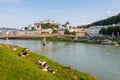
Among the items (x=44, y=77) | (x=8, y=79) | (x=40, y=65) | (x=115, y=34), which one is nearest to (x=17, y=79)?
(x=8, y=79)

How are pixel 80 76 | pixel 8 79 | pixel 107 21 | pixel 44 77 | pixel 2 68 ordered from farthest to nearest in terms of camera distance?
pixel 107 21
pixel 80 76
pixel 44 77
pixel 2 68
pixel 8 79

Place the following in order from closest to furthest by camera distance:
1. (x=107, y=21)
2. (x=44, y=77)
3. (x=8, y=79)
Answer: (x=8, y=79) → (x=44, y=77) → (x=107, y=21)

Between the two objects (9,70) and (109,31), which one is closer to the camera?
(9,70)

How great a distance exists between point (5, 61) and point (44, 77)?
65.8 inches

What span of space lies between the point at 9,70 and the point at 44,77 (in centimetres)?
149

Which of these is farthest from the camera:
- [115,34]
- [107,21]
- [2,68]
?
[107,21]

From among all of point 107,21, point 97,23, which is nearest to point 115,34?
point 107,21

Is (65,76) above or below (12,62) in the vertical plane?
below

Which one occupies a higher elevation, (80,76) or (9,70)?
(9,70)

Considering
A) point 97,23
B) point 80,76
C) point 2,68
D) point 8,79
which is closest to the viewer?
point 8,79

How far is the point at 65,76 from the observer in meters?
13.6

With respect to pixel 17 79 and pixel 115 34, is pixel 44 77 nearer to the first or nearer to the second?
pixel 17 79

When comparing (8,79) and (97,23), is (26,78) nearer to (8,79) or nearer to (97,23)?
(8,79)

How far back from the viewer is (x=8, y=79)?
9.57 meters
